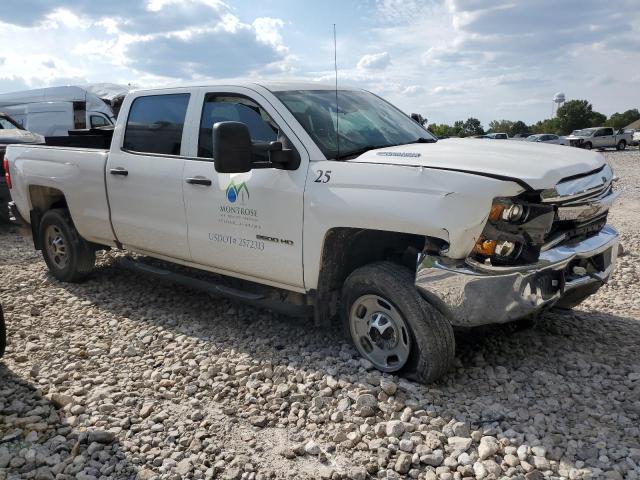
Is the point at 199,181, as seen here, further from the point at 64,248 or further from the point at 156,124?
the point at 64,248

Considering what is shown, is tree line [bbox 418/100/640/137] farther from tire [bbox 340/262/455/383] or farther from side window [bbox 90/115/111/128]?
tire [bbox 340/262/455/383]

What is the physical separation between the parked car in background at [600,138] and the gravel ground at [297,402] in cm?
3330

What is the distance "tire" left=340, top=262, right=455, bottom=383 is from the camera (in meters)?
3.48

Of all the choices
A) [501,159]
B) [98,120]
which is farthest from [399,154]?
[98,120]

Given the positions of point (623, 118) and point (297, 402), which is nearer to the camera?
point (297, 402)

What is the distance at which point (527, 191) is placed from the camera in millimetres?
3166

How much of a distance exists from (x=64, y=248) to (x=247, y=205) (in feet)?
9.60

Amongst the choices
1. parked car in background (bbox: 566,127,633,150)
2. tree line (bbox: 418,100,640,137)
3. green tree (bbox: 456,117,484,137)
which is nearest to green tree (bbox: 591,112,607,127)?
tree line (bbox: 418,100,640,137)

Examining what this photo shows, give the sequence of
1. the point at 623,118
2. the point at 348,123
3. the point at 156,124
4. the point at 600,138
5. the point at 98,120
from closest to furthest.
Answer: the point at 348,123
the point at 156,124
the point at 98,120
the point at 600,138
the point at 623,118

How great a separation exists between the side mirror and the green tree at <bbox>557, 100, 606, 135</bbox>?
61.4m

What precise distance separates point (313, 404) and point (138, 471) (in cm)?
104

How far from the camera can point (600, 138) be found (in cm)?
3591

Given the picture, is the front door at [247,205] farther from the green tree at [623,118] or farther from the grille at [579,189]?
the green tree at [623,118]

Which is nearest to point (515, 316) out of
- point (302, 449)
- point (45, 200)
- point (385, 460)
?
point (385, 460)
